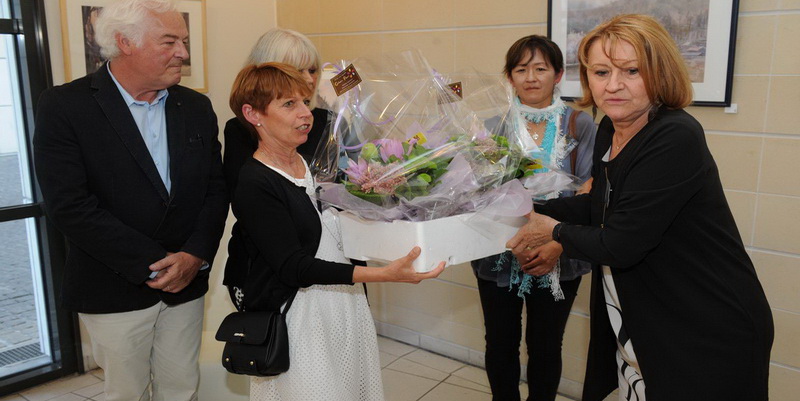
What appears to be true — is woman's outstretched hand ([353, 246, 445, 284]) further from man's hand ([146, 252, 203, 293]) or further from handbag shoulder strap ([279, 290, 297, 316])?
man's hand ([146, 252, 203, 293])

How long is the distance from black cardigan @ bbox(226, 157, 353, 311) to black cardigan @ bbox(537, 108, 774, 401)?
699 mm

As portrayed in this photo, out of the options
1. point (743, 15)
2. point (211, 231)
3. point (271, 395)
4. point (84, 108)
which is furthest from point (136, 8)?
point (743, 15)

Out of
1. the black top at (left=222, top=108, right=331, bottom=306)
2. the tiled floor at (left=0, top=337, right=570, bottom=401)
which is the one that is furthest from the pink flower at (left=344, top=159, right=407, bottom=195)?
the tiled floor at (left=0, top=337, right=570, bottom=401)

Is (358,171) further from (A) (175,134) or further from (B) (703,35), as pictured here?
(B) (703,35)

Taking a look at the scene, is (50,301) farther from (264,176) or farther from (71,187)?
(264,176)

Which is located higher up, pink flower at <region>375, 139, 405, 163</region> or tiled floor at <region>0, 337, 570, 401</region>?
pink flower at <region>375, 139, 405, 163</region>

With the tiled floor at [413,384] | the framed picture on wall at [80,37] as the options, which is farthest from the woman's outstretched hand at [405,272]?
the framed picture on wall at [80,37]

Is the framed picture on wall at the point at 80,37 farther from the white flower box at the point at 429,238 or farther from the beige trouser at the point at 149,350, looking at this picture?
the white flower box at the point at 429,238

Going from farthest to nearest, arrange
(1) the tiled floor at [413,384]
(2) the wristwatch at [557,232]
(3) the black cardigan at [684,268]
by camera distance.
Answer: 1. (1) the tiled floor at [413,384]
2. (2) the wristwatch at [557,232]
3. (3) the black cardigan at [684,268]

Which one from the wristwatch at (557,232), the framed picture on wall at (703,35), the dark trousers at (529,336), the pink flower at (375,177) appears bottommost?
the dark trousers at (529,336)

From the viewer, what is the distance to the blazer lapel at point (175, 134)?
203 cm

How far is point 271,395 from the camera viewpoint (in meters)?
1.83

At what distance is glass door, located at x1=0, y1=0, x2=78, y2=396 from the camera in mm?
2979

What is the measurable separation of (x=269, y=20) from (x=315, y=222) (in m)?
2.50
